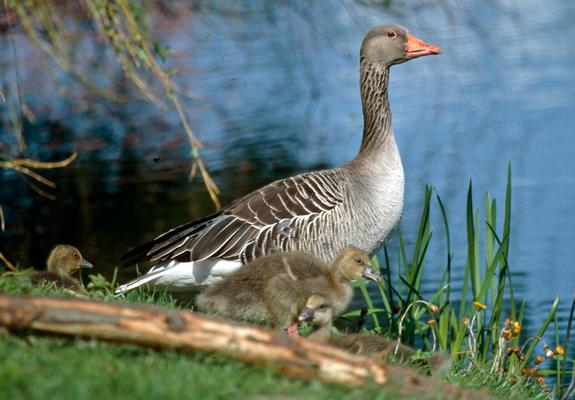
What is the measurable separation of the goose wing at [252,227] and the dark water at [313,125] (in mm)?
2157

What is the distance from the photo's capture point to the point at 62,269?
8359 mm

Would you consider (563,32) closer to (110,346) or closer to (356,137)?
(356,137)

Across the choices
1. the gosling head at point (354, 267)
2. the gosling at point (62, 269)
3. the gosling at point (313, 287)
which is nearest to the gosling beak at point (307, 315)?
the gosling at point (313, 287)

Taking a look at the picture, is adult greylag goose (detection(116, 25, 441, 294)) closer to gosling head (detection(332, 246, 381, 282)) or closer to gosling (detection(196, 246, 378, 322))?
gosling head (detection(332, 246, 381, 282))

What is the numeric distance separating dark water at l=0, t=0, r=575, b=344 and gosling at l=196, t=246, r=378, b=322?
3.96 meters

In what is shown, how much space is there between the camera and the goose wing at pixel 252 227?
30.8 ft

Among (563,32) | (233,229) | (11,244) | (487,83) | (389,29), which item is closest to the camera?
(233,229)

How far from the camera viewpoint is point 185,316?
4.92 metres

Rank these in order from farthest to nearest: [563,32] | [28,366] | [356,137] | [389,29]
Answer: [563,32], [356,137], [389,29], [28,366]

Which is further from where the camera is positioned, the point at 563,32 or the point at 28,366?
the point at 563,32

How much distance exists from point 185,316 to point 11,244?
9.70 meters

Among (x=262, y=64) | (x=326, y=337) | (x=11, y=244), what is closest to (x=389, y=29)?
(x=326, y=337)

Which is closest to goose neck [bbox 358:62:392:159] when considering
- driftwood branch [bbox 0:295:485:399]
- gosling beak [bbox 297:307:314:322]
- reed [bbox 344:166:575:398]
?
reed [bbox 344:166:575:398]

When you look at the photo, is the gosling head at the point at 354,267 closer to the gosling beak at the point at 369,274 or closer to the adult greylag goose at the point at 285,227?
the gosling beak at the point at 369,274
